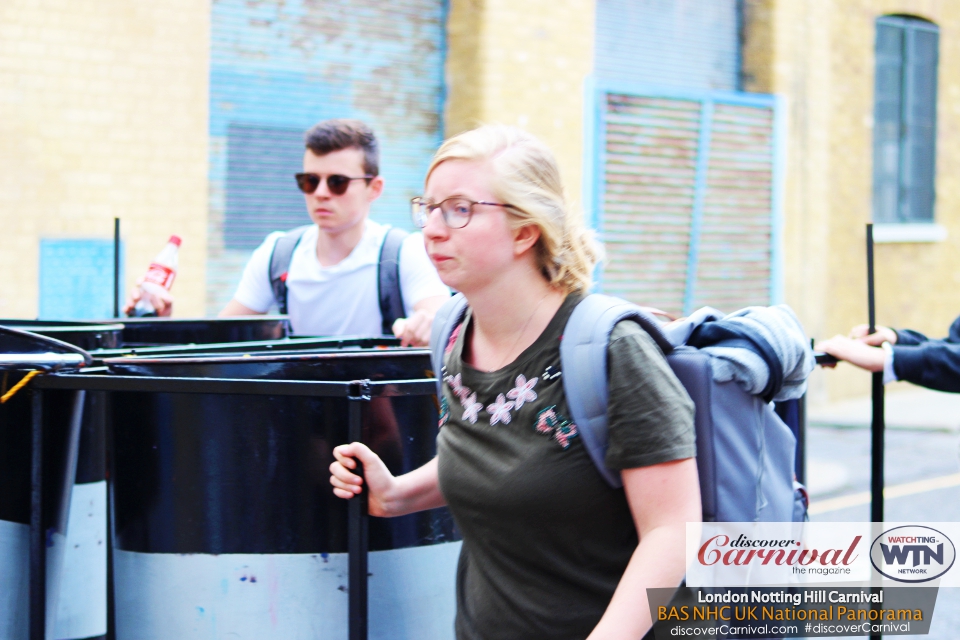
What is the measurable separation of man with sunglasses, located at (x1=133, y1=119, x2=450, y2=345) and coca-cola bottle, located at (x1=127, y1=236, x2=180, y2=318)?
97 millimetres

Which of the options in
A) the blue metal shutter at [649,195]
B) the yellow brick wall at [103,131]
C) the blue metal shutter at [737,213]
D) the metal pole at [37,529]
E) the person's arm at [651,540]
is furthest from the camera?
the blue metal shutter at [737,213]

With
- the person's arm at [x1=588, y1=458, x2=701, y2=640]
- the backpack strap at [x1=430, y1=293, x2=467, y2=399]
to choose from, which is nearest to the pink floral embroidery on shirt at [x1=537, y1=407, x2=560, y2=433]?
the person's arm at [x1=588, y1=458, x2=701, y2=640]

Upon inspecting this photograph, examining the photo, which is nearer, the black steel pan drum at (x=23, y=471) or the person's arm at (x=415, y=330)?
the black steel pan drum at (x=23, y=471)

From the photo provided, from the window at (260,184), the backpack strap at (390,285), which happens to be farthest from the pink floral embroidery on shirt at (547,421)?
the window at (260,184)

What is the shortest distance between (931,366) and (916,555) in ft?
1.98

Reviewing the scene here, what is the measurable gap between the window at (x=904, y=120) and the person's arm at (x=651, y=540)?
12.6 metres

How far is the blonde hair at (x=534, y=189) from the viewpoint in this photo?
2025mm

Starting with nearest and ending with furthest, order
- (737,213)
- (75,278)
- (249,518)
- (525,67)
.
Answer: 1. (249,518)
2. (75,278)
3. (525,67)
4. (737,213)

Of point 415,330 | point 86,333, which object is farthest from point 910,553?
point 86,333

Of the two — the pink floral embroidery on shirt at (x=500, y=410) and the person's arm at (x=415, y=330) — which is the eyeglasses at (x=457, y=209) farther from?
the person's arm at (x=415, y=330)

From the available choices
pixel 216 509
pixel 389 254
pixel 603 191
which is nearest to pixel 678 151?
pixel 603 191

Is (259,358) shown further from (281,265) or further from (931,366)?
(931,366)

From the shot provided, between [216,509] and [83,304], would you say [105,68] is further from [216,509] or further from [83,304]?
[216,509]

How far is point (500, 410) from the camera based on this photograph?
1990 millimetres
